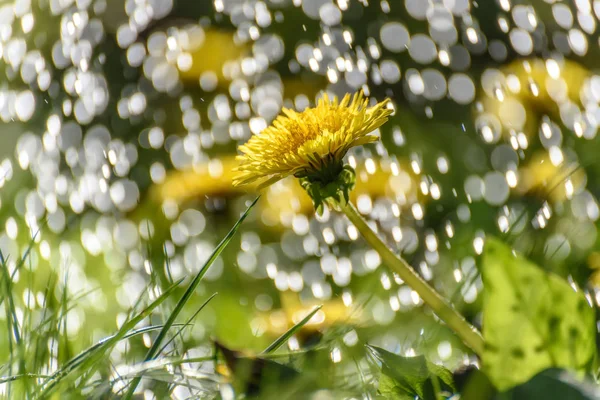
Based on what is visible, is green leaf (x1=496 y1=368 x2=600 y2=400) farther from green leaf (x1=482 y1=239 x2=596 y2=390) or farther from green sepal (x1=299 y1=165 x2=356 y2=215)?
green sepal (x1=299 y1=165 x2=356 y2=215)

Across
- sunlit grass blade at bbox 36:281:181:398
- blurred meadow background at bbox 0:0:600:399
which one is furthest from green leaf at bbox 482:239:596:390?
sunlit grass blade at bbox 36:281:181:398

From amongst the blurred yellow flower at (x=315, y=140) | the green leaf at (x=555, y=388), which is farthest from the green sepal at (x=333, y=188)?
the green leaf at (x=555, y=388)

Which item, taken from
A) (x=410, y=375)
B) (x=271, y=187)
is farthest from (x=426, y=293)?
(x=271, y=187)

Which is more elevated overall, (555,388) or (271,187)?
(555,388)

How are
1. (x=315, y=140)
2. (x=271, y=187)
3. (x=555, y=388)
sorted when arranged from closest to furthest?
(x=555, y=388) < (x=315, y=140) < (x=271, y=187)

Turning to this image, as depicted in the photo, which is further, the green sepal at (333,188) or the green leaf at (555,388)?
the green sepal at (333,188)

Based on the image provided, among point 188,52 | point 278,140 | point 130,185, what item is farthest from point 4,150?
point 278,140

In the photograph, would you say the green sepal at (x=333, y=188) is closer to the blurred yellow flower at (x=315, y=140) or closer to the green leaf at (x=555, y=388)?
the blurred yellow flower at (x=315, y=140)

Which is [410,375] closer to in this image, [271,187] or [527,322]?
[527,322]
